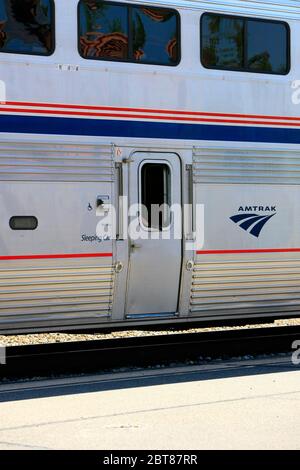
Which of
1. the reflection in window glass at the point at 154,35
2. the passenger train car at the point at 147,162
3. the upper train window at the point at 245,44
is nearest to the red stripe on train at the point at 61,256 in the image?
the passenger train car at the point at 147,162

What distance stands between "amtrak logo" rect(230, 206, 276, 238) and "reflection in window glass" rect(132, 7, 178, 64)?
6.14ft

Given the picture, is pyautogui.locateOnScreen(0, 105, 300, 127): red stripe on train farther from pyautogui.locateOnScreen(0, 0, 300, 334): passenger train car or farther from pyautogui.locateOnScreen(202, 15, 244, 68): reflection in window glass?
pyautogui.locateOnScreen(202, 15, 244, 68): reflection in window glass

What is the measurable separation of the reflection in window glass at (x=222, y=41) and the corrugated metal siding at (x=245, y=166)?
3.31ft

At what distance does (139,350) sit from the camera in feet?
28.9

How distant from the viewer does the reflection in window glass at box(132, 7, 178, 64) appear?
27.4 feet

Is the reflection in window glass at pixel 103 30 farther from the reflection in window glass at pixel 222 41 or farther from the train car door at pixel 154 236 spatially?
the train car door at pixel 154 236

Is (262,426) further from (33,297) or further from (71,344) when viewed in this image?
(71,344)

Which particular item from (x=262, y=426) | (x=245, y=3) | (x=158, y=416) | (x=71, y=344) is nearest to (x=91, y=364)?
(x=71, y=344)

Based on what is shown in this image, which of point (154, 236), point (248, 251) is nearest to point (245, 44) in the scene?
point (248, 251)

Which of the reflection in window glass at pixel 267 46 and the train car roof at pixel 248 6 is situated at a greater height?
the train car roof at pixel 248 6

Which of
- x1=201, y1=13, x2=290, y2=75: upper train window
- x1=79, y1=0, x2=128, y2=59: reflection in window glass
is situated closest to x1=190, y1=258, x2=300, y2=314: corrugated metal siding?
x1=201, y1=13, x2=290, y2=75: upper train window

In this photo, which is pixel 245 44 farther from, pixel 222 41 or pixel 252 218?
pixel 252 218

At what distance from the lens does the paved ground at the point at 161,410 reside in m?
5.90

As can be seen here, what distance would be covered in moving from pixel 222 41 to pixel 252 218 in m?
2.04
